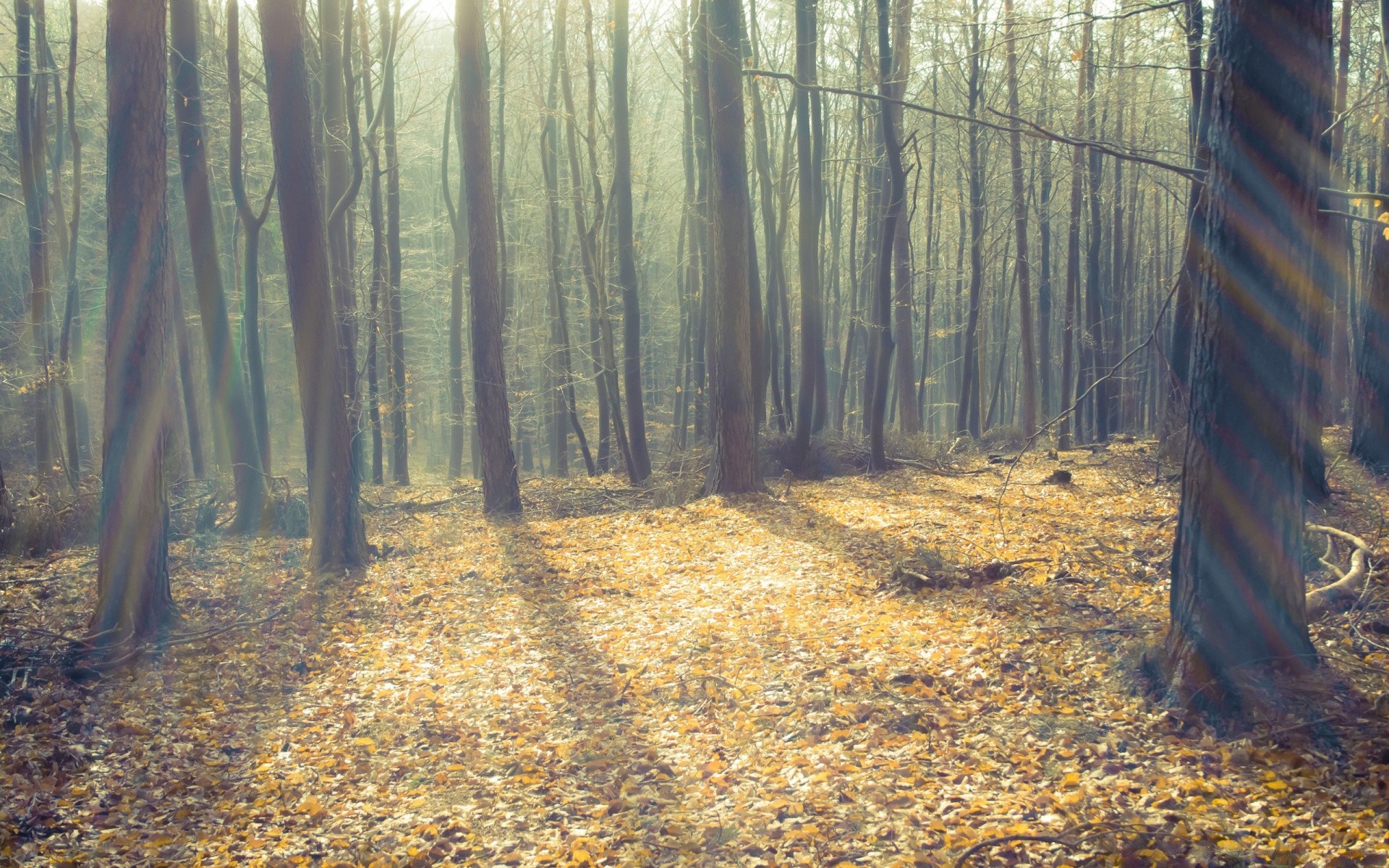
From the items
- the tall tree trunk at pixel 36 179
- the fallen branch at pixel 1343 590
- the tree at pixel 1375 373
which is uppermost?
the tall tree trunk at pixel 36 179

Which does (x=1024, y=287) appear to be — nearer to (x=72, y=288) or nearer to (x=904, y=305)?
(x=904, y=305)

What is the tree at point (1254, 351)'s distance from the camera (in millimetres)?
4023

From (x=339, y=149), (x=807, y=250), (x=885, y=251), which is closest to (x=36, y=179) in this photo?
(x=339, y=149)

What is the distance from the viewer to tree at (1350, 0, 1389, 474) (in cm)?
916

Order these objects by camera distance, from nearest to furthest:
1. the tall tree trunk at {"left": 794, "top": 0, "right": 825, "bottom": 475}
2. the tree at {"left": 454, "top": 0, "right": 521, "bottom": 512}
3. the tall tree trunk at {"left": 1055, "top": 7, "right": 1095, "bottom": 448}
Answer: the tree at {"left": 454, "top": 0, "right": 521, "bottom": 512}, the tall tree trunk at {"left": 794, "top": 0, "right": 825, "bottom": 475}, the tall tree trunk at {"left": 1055, "top": 7, "right": 1095, "bottom": 448}

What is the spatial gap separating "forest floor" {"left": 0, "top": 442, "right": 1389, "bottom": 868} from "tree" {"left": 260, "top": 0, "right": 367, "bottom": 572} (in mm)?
641

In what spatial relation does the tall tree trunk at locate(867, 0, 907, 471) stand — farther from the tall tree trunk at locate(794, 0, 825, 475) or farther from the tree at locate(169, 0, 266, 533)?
the tree at locate(169, 0, 266, 533)

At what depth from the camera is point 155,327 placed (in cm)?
635

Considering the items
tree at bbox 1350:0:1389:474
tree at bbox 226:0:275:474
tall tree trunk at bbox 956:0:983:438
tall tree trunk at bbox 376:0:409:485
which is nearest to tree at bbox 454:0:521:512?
tree at bbox 226:0:275:474

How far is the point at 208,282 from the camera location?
11.5 meters

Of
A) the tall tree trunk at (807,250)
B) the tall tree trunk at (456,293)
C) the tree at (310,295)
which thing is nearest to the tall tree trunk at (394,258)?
the tall tree trunk at (456,293)

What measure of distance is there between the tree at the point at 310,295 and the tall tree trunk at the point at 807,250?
732cm

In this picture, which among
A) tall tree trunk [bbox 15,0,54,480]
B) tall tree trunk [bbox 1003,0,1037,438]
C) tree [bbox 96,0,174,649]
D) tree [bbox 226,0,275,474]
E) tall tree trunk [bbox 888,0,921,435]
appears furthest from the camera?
tall tree trunk [bbox 1003,0,1037,438]

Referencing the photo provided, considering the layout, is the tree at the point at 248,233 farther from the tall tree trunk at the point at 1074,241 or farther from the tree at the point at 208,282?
the tall tree trunk at the point at 1074,241
